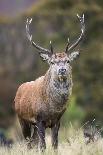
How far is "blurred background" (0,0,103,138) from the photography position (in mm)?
39375

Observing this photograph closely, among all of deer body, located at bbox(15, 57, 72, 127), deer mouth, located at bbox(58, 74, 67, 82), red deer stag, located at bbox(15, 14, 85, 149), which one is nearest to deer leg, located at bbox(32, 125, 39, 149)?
red deer stag, located at bbox(15, 14, 85, 149)

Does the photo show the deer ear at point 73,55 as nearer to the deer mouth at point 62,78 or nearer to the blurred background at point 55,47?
the deer mouth at point 62,78

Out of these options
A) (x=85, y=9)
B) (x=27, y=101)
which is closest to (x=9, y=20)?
(x=85, y=9)

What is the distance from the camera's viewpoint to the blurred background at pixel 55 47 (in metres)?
39.4

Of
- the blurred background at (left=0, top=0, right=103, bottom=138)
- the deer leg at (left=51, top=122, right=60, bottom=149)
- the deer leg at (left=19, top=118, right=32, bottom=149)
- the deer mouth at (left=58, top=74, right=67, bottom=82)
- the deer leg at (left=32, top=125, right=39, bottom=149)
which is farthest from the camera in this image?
the blurred background at (left=0, top=0, right=103, bottom=138)

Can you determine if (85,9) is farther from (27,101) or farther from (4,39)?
(27,101)

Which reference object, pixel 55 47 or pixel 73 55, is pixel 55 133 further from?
pixel 55 47

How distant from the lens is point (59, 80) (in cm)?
1736

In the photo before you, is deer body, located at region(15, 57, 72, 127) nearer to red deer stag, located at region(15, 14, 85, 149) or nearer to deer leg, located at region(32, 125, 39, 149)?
red deer stag, located at region(15, 14, 85, 149)

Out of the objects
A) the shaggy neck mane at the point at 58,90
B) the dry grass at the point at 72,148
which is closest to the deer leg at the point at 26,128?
the dry grass at the point at 72,148

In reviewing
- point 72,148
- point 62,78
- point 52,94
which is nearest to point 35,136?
point 52,94

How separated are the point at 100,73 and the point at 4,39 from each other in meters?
5.63

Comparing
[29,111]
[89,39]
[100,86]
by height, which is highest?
[89,39]

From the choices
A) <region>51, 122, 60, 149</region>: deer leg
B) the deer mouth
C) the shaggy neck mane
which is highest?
the deer mouth
